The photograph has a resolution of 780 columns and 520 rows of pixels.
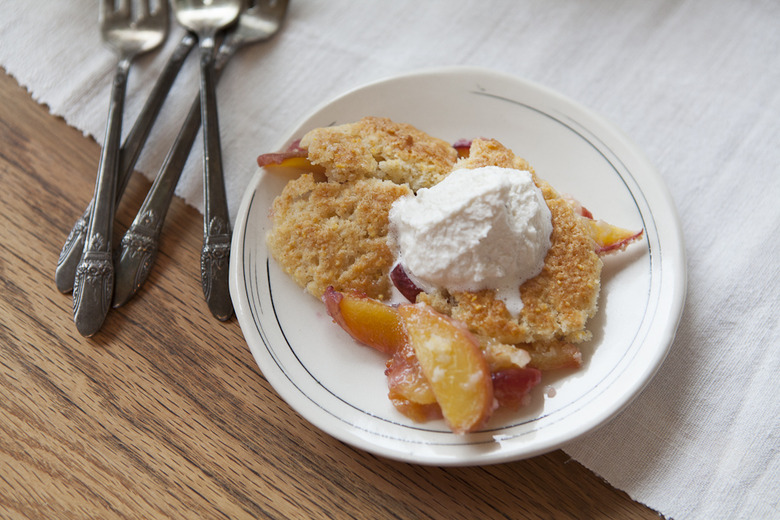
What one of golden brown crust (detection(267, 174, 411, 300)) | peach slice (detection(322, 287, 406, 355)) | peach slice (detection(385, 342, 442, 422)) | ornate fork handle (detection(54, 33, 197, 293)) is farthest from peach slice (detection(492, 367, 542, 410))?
ornate fork handle (detection(54, 33, 197, 293))

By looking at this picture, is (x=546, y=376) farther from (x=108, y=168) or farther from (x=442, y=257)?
(x=108, y=168)

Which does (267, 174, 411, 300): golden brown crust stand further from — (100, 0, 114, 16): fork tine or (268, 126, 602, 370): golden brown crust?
(100, 0, 114, 16): fork tine

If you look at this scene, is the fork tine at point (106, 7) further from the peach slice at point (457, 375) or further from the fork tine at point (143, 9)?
the peach slice at point (457, 375)

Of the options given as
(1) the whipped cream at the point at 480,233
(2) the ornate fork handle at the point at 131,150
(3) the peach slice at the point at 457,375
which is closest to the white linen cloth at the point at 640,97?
(2) the ornate fork handle at the point at 131,150

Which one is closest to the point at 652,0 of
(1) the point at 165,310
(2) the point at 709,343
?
(2) the point at 709,343

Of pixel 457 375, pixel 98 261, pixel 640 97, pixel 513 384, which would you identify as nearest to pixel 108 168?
pixel 98 261

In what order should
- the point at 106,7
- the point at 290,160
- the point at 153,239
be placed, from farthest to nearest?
the point at 106,7
the point at 153,239
the point at 290,160

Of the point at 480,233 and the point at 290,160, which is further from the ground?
the point at 480,233

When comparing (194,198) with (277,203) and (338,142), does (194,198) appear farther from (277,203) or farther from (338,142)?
(338,142)
